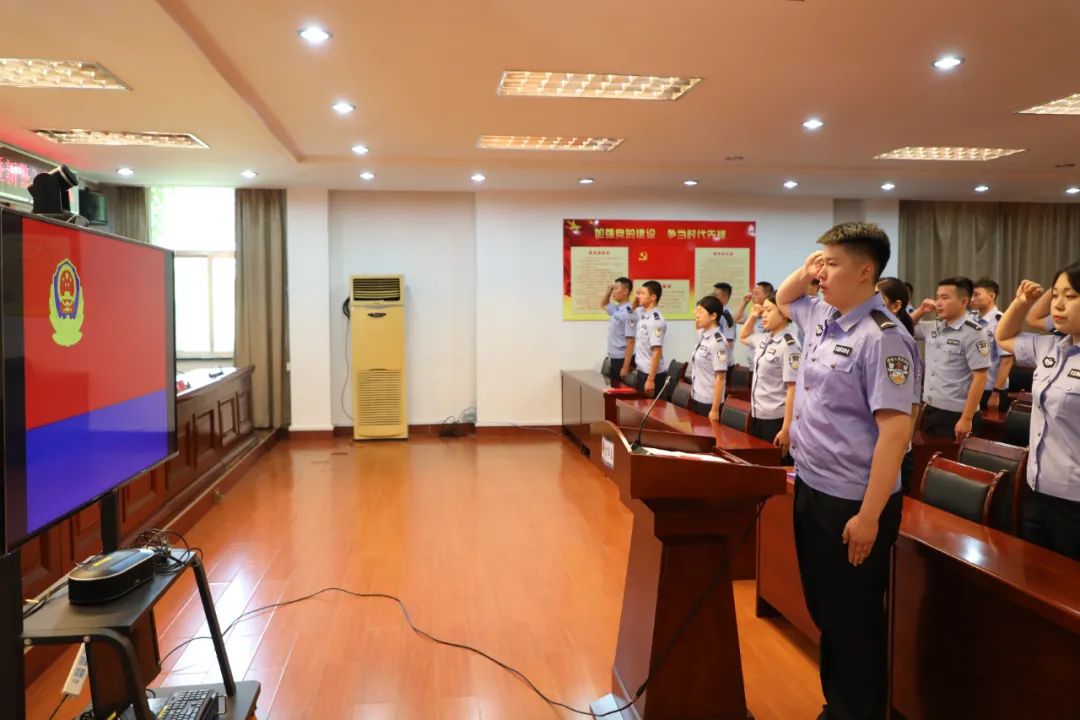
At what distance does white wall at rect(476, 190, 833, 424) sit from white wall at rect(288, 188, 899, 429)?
0.04 feet

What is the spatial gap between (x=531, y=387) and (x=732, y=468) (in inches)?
233

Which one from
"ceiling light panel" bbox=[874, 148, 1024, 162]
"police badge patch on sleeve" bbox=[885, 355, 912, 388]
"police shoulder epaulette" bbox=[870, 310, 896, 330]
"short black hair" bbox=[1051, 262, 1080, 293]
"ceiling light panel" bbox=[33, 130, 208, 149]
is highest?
"ceiling light panel" bbox=[874, 148, 1024, 162]

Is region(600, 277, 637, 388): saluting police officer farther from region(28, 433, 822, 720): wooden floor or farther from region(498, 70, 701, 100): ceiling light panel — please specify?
region(498, 70, 701, 100): ceiling light panel

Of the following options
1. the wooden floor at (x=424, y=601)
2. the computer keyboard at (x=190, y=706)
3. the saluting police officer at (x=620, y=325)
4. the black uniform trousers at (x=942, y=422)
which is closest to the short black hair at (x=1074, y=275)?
the wooden floor at (x=424, y=601)

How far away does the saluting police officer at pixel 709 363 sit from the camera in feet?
15.0

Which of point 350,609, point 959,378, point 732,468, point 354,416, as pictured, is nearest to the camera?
point 732,468

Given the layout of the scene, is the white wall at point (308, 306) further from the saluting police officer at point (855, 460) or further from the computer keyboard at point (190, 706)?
the saluting police officer at point (855, 460)

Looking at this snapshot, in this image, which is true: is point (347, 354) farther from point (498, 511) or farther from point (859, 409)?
point (859, 409)

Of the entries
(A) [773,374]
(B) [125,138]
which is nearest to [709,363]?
(A) [773,374]

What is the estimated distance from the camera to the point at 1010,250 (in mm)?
8305

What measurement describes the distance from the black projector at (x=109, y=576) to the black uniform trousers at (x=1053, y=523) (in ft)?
8.52

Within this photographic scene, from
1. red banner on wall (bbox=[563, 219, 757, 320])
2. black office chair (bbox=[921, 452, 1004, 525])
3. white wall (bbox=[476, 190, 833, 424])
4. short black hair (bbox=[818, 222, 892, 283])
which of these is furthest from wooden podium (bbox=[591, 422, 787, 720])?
red banner on wall (bbox=[563, 219, 757, 320])

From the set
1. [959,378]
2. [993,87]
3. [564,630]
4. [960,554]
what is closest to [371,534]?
[564,630]

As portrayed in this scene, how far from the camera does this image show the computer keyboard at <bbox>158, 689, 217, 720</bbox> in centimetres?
209
